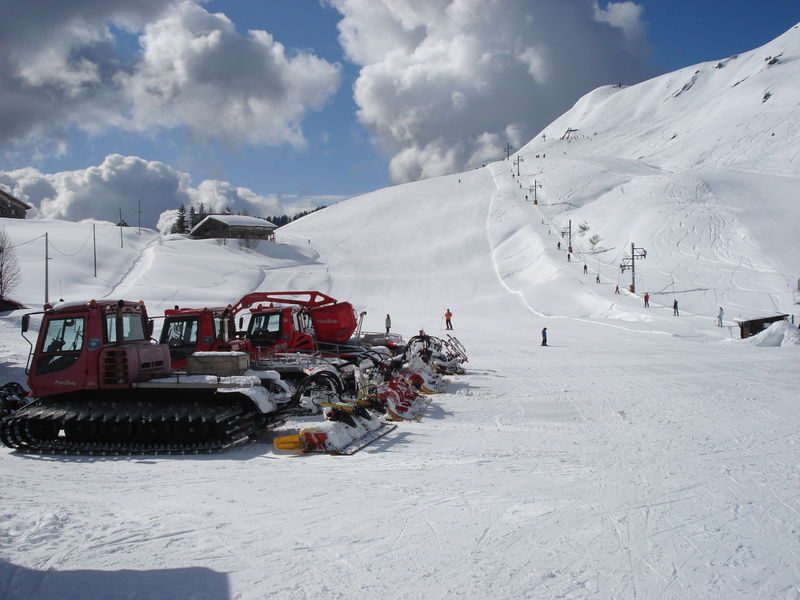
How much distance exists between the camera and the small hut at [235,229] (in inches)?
3135

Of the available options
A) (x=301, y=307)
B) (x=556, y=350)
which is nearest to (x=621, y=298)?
(x=556, y=350)

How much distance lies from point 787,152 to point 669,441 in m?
105

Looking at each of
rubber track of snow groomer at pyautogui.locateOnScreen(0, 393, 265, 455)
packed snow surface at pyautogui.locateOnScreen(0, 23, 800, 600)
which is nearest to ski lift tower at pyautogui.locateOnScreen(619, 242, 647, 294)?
packed snow surface at pyautogui.locateOnScreen(0, 23, 800, 600)

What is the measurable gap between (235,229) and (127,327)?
7146 cm

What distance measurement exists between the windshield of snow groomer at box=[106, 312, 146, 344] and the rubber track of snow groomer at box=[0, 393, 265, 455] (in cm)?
123

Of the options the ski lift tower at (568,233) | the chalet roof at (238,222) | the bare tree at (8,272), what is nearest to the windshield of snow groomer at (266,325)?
the bare tree at (8,272)

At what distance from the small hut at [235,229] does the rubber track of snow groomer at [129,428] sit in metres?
69.0

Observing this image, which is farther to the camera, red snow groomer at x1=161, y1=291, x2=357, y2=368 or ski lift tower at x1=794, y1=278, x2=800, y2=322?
ski lift tower at x1=794, y1=278, x2=800, y2=322

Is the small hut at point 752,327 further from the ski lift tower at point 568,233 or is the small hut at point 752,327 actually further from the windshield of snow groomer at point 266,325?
the ski lift tower at point 568,233

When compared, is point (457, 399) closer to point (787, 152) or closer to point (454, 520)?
point (454, 520)

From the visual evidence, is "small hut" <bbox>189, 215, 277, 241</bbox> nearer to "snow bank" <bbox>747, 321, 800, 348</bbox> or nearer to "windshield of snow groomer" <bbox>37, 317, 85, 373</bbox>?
"snow bank" <bbox>747, 321, 800, 348</bbox>

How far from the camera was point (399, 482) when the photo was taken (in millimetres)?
7707

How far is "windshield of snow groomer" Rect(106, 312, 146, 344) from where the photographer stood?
10.9 meters

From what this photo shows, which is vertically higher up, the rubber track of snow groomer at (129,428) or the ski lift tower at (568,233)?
the ski lift tower at (568,233)
